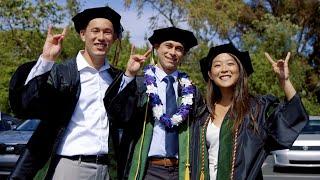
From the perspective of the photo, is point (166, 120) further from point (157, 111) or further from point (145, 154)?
point (145, 154)

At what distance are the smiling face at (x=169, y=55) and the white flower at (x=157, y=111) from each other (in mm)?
330

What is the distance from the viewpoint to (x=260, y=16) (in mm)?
33094

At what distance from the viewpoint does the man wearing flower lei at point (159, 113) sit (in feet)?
14.4

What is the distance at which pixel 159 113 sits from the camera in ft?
14.9

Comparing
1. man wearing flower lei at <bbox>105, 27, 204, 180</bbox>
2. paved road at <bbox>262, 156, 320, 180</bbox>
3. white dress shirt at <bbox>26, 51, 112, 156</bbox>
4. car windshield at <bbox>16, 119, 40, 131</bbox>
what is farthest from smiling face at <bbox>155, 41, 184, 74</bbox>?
paved road at <bbox>262, 156, 320, 180</bbox>

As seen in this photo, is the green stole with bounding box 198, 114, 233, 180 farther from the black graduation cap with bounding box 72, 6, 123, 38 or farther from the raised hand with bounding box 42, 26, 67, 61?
the raised hand with bounding box 42, 26, 67, 61

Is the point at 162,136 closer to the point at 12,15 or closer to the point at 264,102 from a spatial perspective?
the point at 264,102

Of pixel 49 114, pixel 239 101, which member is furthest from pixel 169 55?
pixel 49 114

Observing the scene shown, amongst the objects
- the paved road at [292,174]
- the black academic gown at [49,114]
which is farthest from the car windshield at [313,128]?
the black academic gown at [49,114]

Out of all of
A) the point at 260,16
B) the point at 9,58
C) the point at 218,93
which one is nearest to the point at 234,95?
the point at 218,93

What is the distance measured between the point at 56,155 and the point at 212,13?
74.9ft

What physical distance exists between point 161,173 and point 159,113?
46cm

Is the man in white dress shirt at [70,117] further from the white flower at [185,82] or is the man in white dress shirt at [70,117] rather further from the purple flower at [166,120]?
the white flower at [185,82]

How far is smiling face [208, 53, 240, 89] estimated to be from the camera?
4.58m
